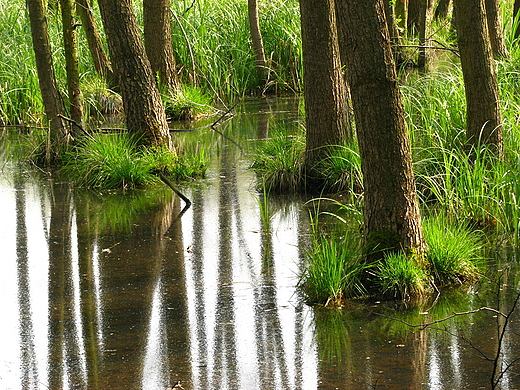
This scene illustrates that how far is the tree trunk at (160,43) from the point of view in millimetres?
15203

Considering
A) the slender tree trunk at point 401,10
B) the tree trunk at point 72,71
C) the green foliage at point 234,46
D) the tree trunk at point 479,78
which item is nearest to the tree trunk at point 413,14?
the slender tree trunk at point 401,10

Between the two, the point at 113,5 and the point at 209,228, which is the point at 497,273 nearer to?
the point at 209,228

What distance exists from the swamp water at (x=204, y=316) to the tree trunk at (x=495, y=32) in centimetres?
456

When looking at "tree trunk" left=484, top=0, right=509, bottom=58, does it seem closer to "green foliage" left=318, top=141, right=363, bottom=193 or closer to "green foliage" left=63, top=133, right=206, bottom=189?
"green foliage" left=318, top=141, right=363, bottom=193

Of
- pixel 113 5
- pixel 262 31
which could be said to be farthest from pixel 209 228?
pixel 262 31

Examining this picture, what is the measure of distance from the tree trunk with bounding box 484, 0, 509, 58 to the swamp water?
4.56 metres

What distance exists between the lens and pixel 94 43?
16125 millimetres

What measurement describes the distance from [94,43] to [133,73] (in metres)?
6.23

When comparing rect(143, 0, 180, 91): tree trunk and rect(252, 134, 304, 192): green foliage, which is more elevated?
rect(143, 0, 180, 91): tree trunk

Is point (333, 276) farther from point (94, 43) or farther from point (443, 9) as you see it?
point (443, 9)

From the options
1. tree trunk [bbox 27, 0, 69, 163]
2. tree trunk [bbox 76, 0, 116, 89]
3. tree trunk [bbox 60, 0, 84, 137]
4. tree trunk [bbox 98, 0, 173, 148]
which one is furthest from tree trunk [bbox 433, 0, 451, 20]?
tree trunk [bbox 27, 0, 69, 163]

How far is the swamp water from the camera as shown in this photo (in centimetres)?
450

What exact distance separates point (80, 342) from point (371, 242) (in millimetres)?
2155

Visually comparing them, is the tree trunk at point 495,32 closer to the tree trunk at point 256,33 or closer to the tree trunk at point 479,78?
the tree trunk at point 479,78
